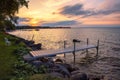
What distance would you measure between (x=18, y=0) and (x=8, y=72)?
8218 mm

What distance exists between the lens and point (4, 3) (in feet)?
56.0

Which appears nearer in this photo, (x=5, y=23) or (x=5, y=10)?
(x=5, y=10)

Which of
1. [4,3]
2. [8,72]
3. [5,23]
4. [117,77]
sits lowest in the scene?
[117,77]

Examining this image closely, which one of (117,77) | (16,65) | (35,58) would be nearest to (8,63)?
(16,65)

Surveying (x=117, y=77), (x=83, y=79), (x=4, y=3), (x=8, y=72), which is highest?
(x=4, y=3)

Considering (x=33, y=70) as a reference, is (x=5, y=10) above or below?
above

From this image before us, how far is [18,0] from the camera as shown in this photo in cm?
1880

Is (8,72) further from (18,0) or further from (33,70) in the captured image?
(18,0)

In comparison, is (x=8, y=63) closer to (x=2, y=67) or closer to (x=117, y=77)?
(x=2, y=67)

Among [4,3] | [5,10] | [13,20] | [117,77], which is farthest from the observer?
[13,20]

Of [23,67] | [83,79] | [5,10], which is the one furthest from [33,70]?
[5,10]

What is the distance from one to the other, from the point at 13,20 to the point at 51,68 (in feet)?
33.8

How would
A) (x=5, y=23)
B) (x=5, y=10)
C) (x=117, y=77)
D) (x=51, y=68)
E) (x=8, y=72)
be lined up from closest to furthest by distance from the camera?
(x=8, y=72) → (x=51, y=68) → (x=5, y=10) → (x=117, y=77) → (x=5, y=23)

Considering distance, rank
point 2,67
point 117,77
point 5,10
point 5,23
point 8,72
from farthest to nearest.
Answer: point 5,23 → point 117,77 → point 5,10 → point 2,67 → point 8,72
